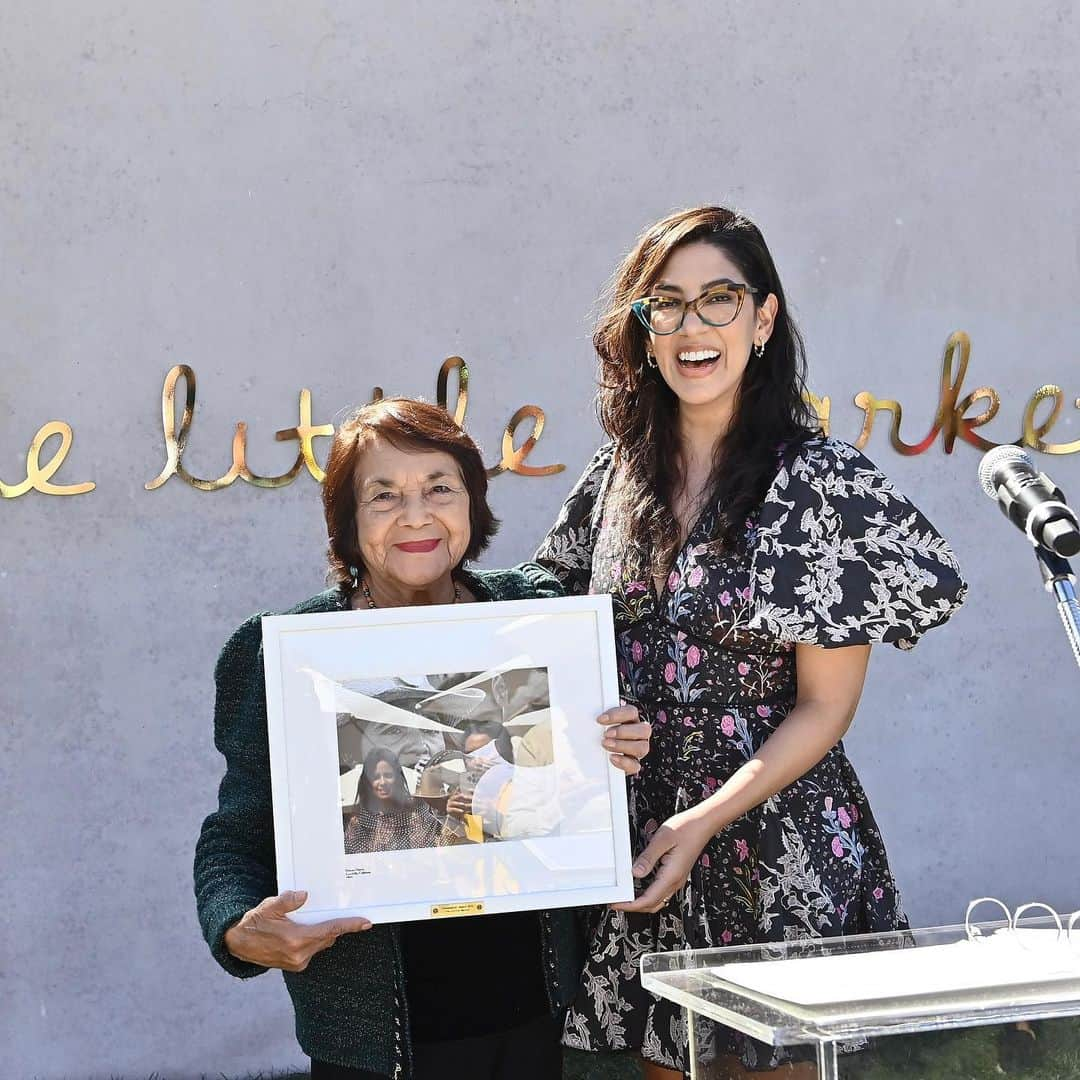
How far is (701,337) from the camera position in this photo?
94.0 inches

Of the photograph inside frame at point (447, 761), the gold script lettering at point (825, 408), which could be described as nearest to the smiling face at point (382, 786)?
the photograph inside frame at point (447, 761)

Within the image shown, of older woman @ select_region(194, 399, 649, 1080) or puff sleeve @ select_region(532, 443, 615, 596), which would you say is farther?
puff sleeve @ select_region(532, 443, 615, 596)

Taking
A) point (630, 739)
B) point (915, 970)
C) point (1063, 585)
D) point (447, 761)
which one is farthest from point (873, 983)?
point (447, 761)

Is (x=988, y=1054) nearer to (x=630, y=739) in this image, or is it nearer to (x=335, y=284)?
(x=630, y=739)

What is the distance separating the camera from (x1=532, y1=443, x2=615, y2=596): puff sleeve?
2.66 metres

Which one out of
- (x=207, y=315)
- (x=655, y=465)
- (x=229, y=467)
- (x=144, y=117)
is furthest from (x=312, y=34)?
(x=655, y=465)

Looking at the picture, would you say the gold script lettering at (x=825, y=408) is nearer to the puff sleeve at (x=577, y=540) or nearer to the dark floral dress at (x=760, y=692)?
the puff sleeve at (x=577, y=540)

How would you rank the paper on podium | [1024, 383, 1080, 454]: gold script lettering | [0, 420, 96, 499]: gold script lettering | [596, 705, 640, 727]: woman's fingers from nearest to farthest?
the paper on podium
[596, 705, 640, 727]: woman's fingers
[0, 420, 96, 499]: gold script lettering
[1024, 383, 1080, 454]: gold script lettering

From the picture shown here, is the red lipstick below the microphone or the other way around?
the other way around

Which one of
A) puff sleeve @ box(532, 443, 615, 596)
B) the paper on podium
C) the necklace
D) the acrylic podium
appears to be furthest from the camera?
puff sleeve @ box(532, 443, 615, 596)

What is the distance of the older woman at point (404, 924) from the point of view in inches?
84.0

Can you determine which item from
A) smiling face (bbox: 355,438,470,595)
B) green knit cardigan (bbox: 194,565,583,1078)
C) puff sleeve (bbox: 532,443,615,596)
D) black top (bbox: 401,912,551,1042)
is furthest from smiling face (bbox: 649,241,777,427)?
black top (bbox: 401,912,551,1042)

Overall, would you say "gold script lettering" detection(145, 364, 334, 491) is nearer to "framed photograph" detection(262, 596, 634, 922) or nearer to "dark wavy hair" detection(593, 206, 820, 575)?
"dark wavy hair" detection(593, 206, 820, 575)

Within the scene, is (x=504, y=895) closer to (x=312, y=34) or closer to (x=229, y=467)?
(x=229, y=467)
